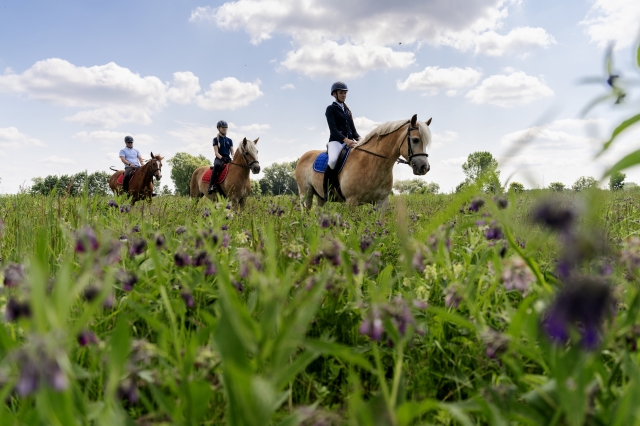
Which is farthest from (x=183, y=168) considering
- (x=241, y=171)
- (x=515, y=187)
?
(x=515, y=187)

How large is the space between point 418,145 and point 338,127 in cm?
310

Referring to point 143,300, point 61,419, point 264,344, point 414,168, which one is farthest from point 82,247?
point 414,168

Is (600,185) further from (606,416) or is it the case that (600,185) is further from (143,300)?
(143,300)

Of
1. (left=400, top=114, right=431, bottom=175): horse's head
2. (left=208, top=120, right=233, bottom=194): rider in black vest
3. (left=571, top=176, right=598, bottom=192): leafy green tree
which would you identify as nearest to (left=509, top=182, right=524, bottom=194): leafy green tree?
(left=571, top=176, right=598, bottom=192): leafy green tree

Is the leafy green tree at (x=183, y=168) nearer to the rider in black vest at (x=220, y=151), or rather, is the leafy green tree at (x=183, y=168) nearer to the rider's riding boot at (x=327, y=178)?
the rider in black vest at (x=220, y=151)

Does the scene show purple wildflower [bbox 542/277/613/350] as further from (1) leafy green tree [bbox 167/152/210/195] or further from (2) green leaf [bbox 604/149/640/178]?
(1) leafy green tree [bbox 167/152/210/195]

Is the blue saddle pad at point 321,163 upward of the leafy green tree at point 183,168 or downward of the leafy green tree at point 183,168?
downward

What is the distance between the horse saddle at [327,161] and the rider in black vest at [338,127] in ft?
0.31

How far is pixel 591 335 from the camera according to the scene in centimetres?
80

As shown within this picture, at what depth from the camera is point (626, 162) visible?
1066 millimetres

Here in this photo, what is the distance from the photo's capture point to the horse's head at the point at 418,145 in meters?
8.02

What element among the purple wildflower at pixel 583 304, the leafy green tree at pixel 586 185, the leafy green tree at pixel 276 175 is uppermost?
the leafy green tree at pixel 276 175

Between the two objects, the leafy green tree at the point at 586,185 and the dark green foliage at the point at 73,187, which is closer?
the leafy green tree at the point at 586,185

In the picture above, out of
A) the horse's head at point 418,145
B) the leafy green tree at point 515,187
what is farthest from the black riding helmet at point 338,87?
the leafy green tree at point 515,187
